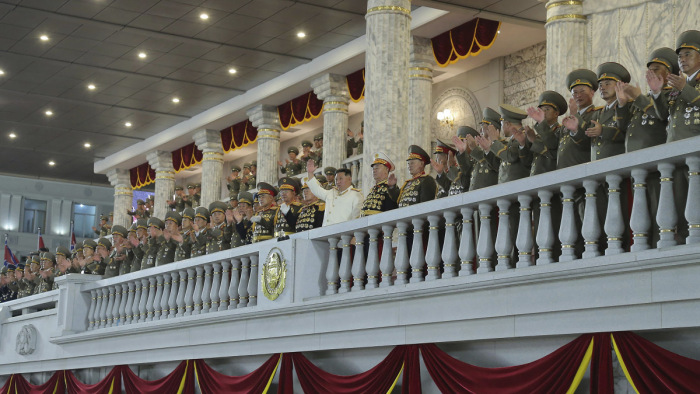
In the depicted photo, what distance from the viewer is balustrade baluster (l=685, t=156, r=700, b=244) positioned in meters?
6.23

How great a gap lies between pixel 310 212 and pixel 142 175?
19070 mm

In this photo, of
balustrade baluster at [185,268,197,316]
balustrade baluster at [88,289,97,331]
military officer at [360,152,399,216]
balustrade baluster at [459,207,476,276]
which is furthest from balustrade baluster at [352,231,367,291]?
balustrade baluster at [88,289,97,331]

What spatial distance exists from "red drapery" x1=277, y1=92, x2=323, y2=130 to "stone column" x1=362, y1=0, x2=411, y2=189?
7.85 metres

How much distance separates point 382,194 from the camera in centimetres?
1010

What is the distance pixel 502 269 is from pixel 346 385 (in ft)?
7.29

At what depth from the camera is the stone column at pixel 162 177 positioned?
89.6 ft

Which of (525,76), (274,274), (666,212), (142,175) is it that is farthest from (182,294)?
(142,175)

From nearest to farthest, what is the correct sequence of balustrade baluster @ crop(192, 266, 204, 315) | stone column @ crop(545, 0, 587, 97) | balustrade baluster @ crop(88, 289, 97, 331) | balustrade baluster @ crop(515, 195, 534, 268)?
balustrade baluster @ crop(515, 195, 534, 268)
balustrade baluster @ crop(192, 266, 204, 315)
stone column @ crop(545, 0, 587, 97)
balustrade baluster @ crop(88, 289, 97, 331)

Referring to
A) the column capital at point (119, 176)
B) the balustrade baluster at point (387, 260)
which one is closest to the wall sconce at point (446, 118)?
the balustrade baluster at point (387, 260)

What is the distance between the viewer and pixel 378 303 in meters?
8.81

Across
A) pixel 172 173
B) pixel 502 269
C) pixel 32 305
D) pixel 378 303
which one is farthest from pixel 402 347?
pixel 172 173

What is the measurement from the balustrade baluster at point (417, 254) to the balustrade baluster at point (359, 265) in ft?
2.39

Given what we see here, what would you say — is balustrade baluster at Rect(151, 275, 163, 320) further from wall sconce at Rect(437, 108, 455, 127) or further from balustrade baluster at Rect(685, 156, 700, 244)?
wall sconce at Rect(437, 108, 455, 127)

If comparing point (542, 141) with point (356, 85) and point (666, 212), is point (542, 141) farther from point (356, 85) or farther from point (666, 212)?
point (356, 85)
